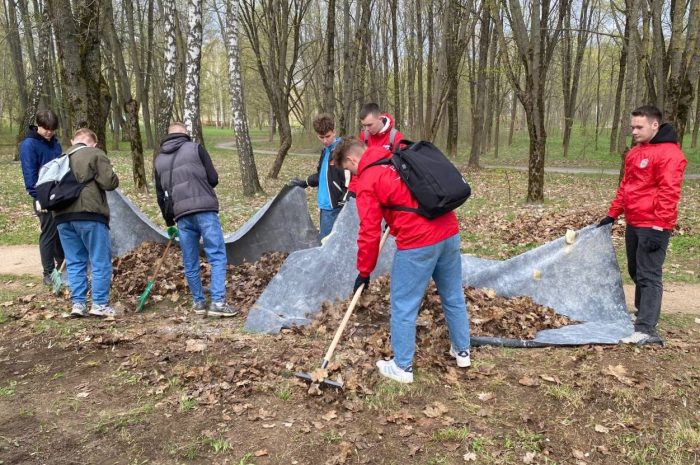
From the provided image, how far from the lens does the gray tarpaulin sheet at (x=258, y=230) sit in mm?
6738

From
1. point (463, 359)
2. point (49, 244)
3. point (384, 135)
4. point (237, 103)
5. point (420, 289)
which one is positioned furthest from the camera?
point (237, 103)

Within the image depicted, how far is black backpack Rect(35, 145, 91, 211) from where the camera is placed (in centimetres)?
501

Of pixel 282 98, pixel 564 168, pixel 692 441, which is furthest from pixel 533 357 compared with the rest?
pixel 564 168

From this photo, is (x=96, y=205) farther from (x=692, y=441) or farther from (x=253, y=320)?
(x=692, y=441)

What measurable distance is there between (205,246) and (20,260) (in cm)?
448

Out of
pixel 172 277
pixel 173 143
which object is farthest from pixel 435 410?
pixel 172 277

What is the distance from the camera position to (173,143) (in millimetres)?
5180

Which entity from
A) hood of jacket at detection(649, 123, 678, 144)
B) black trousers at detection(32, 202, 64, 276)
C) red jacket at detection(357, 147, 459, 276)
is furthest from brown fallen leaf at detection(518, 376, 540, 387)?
black trousers at detection(32, 202, 64, 276)

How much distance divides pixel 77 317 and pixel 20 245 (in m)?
4.61

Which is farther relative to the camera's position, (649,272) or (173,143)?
(173,143)

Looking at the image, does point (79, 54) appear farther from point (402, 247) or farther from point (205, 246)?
point (402, 247)

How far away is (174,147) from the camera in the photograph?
5172 mm

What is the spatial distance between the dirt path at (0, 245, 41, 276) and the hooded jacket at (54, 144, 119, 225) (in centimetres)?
278

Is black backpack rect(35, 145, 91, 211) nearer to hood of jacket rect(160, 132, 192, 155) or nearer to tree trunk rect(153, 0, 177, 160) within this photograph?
hood of jacket rect(160, 132, 192, 155)
